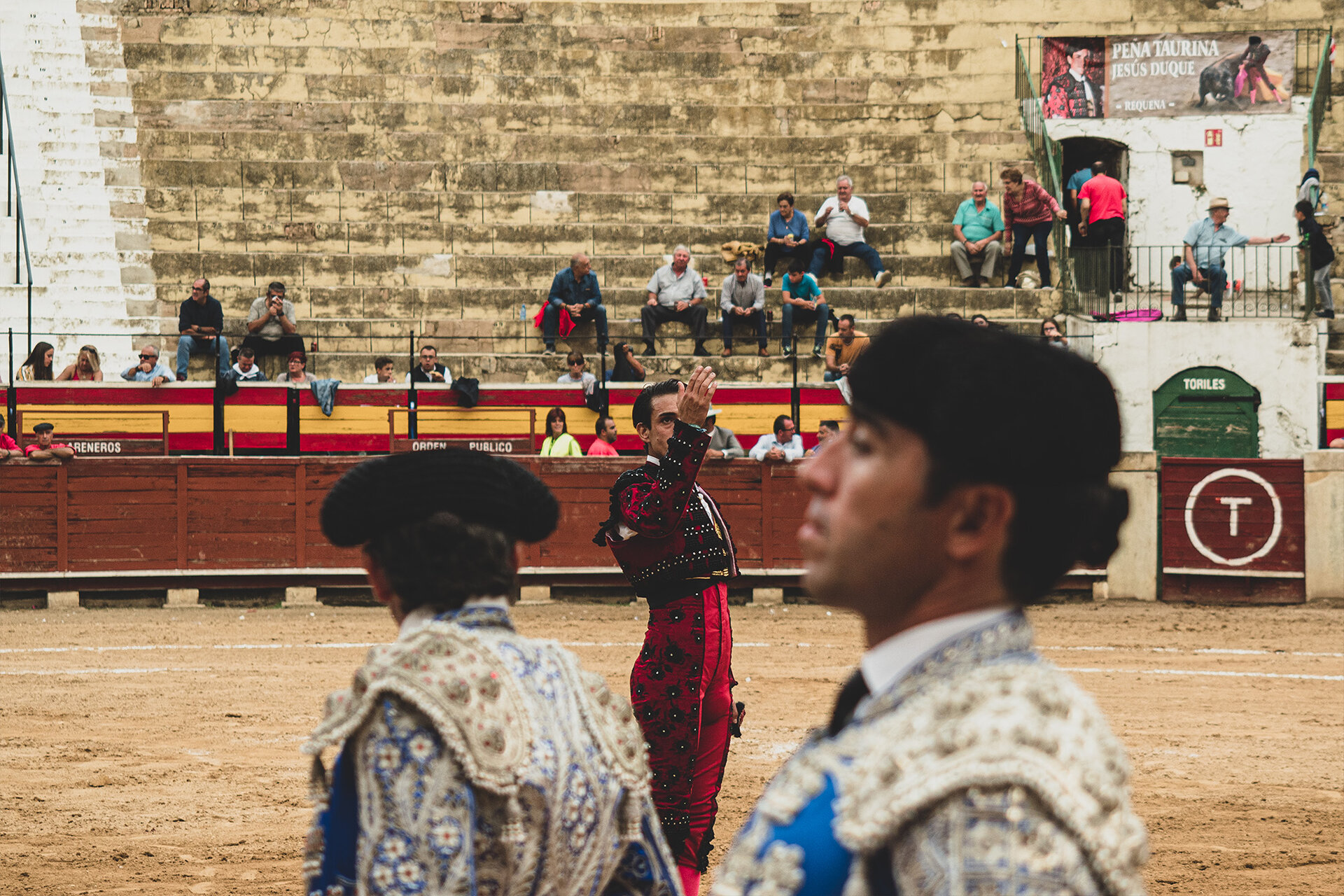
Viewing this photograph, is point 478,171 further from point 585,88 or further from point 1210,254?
point 1210,254

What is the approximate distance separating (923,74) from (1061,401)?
744 inches

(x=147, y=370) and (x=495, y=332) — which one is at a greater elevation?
(x=495, y=332)

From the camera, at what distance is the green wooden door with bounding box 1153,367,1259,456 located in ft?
46.6

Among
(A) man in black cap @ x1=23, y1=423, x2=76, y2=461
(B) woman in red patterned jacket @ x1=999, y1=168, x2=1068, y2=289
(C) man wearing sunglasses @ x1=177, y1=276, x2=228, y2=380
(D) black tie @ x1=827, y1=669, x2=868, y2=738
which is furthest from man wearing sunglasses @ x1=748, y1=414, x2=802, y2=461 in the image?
(D) black tie @ x1=827, y1=669, x2=868, y2=738

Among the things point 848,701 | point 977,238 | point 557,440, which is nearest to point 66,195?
point 557,440

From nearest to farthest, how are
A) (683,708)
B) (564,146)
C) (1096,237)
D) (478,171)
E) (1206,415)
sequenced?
1. (683,708)
2. (1206,415)
3. (1096,237)
4. (478,171)
5. (564,146)

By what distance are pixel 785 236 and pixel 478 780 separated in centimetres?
1455

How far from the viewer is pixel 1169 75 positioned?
1770 centimetres

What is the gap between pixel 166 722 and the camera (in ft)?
24.7

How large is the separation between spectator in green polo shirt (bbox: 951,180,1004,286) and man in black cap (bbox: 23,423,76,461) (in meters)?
8.98

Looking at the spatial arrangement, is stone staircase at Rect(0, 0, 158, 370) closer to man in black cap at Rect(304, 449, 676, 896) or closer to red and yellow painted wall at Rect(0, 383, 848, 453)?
red and yellow painted wall at Rect(0, 383, 848, 453)

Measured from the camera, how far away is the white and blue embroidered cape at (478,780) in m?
1.68

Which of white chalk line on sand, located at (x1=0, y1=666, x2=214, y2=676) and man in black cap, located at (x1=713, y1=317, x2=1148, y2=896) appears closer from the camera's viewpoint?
man in black cap, located at (x1=713, y1=317, x2=1148, y2=896)

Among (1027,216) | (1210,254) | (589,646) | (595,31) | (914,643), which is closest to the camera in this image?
(914,643)
